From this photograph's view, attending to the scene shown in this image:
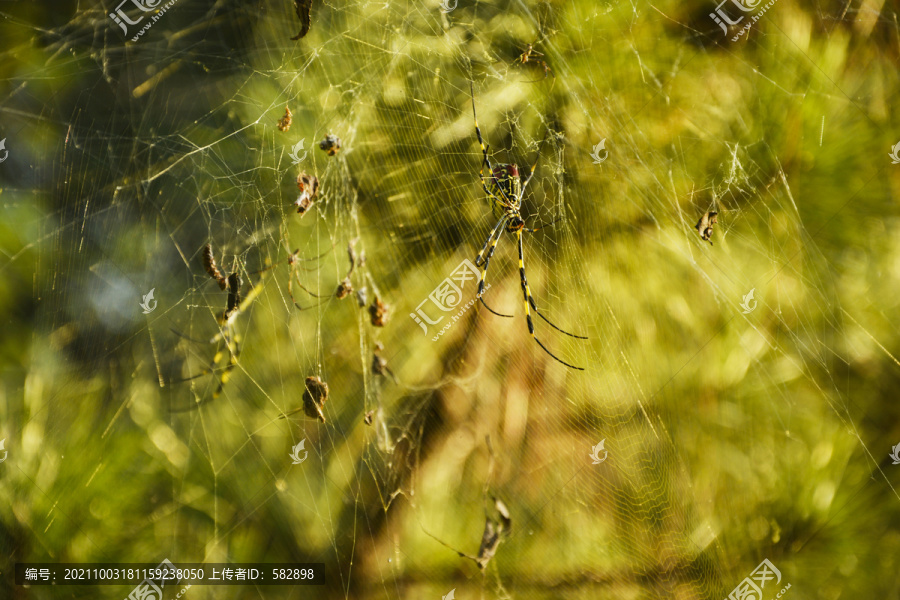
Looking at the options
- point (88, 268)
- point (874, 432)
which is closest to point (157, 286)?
point (88, 268)

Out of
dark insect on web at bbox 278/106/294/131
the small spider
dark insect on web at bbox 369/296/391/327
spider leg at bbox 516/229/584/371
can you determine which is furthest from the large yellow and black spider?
dark insect on web at bbox 278/106/294/131

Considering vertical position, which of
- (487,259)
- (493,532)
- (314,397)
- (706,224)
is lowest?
(493,532)

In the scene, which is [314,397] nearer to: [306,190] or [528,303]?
[306,190]

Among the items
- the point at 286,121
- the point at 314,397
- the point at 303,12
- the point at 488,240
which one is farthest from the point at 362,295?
the point at 303,12

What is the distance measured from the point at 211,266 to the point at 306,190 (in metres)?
0.35

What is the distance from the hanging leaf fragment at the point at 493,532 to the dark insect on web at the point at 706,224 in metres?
1.07

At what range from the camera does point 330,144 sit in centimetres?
120

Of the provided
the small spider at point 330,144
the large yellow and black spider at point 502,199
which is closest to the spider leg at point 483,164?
the large yellow and black spider at point 502,199

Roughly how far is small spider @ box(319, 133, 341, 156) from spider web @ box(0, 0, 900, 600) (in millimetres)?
31

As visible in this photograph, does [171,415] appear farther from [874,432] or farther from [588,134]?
[874,432]

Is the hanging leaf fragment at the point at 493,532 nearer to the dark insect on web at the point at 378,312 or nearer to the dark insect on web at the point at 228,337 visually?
the dark insect on web at the point at 378,312

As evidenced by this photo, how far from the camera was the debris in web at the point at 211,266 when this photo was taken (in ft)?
3.93

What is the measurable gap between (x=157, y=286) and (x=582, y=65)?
4.78 ft

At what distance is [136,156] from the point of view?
126cm
